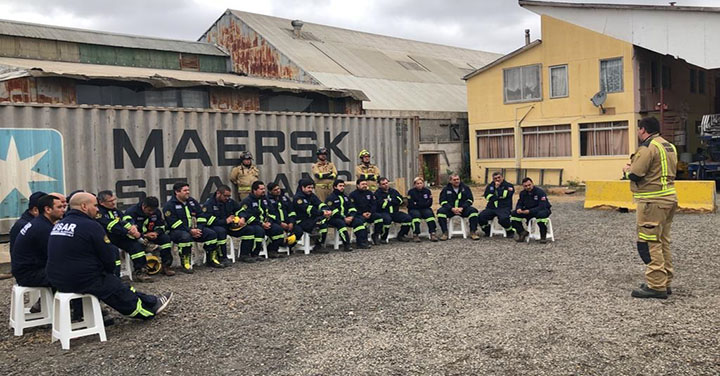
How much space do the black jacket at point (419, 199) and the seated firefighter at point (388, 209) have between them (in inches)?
7.6

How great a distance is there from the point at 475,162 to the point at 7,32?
672 inches

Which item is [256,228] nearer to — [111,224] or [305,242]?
[305,242]

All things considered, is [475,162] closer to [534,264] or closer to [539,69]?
[539,69]

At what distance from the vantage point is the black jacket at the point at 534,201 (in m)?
10.0

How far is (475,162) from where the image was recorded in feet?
80.2

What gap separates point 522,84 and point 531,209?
13535mm

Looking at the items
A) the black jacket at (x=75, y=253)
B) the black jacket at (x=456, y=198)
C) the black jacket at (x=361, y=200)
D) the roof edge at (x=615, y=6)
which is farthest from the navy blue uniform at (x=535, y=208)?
the roof edge at (x=615, y=6)

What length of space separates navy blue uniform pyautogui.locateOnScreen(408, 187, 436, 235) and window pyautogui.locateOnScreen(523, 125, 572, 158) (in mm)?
12721

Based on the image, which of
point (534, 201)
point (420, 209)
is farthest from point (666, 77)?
point (420, 209)

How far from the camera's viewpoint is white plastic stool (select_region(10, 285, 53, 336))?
220 inches

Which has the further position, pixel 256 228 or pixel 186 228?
pixel 256 228

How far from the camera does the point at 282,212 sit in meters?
9.58

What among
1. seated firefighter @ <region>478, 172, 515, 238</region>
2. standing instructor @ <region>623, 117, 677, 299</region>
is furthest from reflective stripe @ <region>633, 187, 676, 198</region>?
seated firefighter @ <region>478, 172, 515, 238</region>

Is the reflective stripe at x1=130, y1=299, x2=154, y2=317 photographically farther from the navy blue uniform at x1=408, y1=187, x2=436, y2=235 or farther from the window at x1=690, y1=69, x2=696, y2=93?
the window at x1=690, y1=69, x2=696, y2=93
